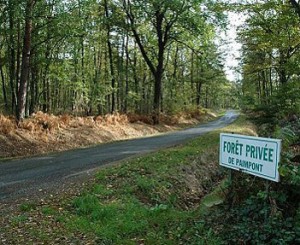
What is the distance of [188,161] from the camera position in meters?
11.6

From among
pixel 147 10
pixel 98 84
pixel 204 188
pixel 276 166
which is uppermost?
pixel 147 10

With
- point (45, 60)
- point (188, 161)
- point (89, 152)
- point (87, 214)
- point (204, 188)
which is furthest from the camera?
point (45, 60)

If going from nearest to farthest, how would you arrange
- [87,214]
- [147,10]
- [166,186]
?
1. [87,214]
2. [166,186]
3. [147,10]

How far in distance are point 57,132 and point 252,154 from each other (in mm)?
14034

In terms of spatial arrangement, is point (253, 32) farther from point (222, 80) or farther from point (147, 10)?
point (222, 80)

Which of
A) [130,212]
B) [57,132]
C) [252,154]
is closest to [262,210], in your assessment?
[252,154]

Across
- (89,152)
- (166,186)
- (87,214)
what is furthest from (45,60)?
(87,214)

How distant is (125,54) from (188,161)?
26.5 metres

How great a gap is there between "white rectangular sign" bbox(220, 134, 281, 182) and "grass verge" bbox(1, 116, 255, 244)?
3.70ft

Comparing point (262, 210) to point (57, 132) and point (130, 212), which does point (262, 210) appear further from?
point (57, 132)

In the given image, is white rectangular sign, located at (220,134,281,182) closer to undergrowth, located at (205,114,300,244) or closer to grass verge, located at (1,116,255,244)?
undergrowth, located at (205,114,300,244)

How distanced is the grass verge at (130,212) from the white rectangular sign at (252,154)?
3.70 feet

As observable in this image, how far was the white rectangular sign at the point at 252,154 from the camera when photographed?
4.96 m

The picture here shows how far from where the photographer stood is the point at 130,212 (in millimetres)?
6852
